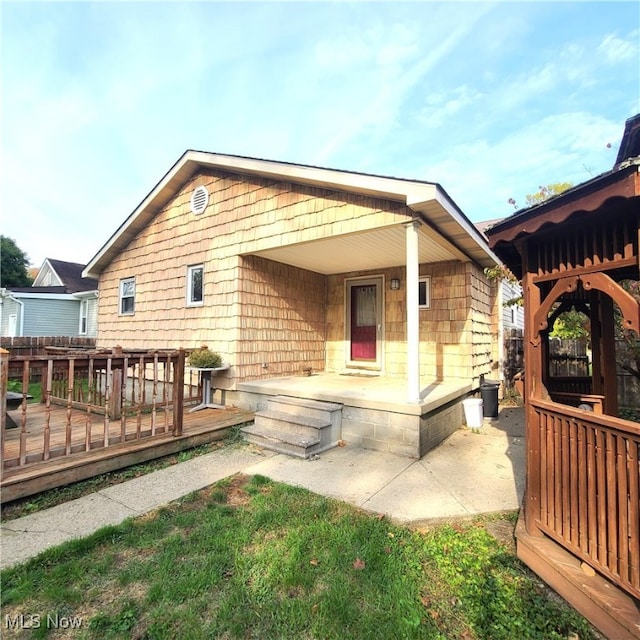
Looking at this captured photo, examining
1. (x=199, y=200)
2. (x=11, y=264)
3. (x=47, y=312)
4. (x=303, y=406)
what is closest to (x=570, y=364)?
(x=303, y=406)

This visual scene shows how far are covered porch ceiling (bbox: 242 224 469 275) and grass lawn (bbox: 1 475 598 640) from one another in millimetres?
3789

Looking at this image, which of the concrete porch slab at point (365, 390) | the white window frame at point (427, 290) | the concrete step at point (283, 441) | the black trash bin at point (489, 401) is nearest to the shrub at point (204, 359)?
the concrete porch slab at point (365, 390)

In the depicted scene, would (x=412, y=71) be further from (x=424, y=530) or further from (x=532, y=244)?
(x=424, y=530)

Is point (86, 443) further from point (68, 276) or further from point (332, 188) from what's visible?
point (68, 276)

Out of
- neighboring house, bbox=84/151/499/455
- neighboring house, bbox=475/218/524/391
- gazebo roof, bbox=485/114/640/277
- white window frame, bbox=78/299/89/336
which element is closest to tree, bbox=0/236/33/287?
white window frame, bbox=78/299/89/336

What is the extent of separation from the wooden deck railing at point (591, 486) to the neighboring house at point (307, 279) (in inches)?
83.7

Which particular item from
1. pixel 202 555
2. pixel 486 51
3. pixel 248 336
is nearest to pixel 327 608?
pixel 202 555

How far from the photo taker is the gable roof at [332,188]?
4.45 metres

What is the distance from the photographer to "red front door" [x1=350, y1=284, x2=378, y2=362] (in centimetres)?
814

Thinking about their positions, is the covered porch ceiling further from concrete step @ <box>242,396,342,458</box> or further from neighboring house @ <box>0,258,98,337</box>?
neighboring house @ <box>0,258,98,337</box>

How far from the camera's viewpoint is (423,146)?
1320 cm

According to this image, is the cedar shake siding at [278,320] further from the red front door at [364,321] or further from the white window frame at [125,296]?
the white window frame at [125,296]

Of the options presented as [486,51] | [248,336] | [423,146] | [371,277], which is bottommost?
[248,336]

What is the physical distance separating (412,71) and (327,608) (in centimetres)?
1001
